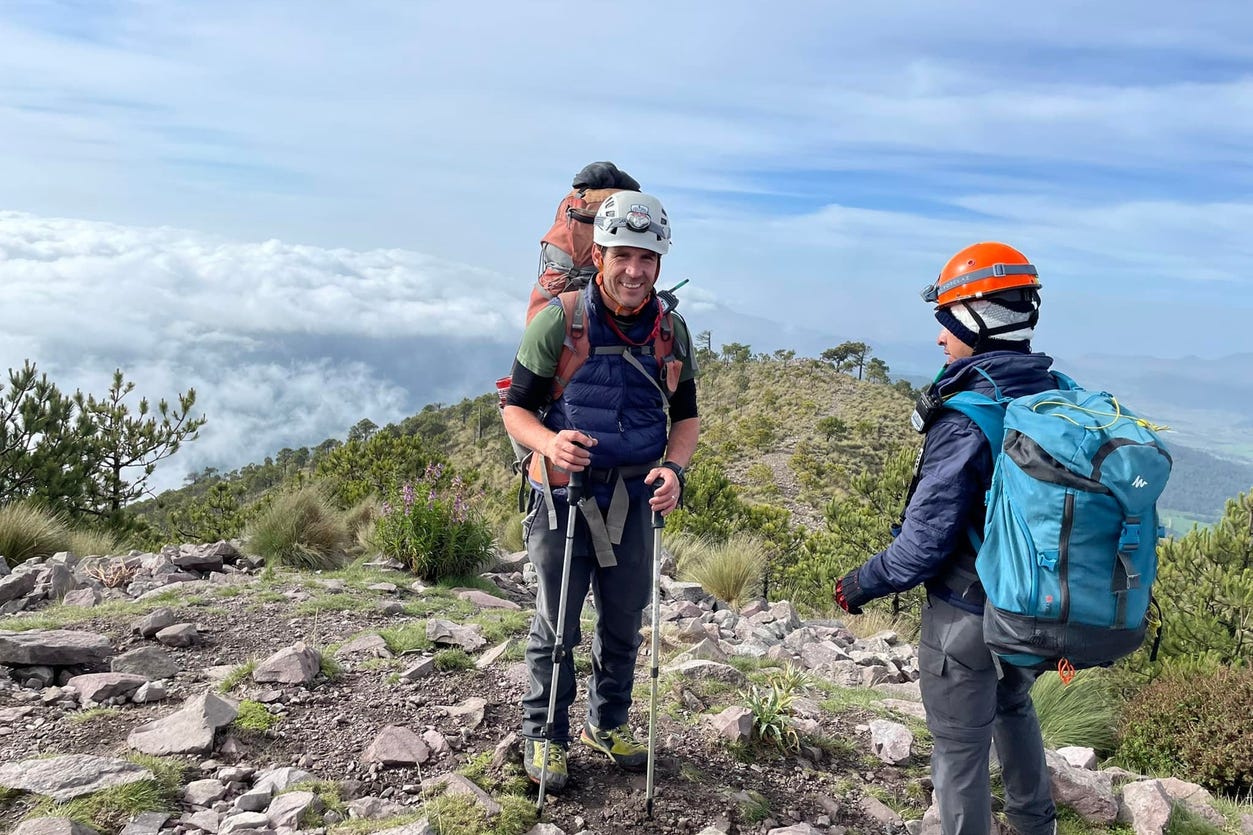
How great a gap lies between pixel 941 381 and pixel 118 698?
455cm

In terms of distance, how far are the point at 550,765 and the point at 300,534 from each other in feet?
21.6

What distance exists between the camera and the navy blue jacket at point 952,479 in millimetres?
2727

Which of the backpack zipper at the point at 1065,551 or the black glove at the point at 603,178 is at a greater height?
the black glove at the point at 603,178

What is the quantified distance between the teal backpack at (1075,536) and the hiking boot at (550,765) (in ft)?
6.52

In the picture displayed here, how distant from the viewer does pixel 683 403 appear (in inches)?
149

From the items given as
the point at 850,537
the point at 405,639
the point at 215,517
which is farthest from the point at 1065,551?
the point at 215,517

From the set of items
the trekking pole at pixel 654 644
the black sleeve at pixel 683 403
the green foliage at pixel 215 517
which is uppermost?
the black sleeve at pixel 683 403

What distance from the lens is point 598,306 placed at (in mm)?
3412

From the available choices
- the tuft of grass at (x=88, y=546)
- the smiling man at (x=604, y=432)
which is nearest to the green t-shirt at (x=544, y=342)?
the smiling man at (x=604, y=432)

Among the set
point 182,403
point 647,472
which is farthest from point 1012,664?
point 182,403

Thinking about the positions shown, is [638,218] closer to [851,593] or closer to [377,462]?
[851,593]

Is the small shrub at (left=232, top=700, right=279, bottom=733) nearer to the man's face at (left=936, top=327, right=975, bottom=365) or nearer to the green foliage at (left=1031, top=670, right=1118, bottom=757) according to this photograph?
the man's face at (left=936, top=327, right=975, bottom=365)

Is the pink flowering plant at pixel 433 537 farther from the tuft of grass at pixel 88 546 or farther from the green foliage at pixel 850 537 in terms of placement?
the green foliage at pixel 850 537

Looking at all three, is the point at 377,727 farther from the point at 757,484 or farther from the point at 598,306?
the point at 757,484
